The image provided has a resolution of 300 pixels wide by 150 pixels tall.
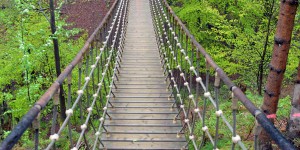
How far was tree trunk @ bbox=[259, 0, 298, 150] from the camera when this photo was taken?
3.37 metres

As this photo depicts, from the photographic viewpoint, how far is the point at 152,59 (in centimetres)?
559

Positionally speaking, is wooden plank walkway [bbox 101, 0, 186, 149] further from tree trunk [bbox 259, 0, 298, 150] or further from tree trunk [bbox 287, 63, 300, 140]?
tree trunk [bbox 287, 63, 300, 140]

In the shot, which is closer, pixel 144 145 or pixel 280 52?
pixel 144 145

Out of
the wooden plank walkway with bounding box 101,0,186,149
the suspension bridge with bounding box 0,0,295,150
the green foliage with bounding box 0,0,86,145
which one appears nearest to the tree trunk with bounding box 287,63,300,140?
the suspension bridge with bounding box 0,0,295,150

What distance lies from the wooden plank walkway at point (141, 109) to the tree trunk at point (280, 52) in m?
1.23

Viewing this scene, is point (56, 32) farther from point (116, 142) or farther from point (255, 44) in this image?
point (116, 142)

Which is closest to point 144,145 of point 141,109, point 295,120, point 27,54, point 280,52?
point 141,109

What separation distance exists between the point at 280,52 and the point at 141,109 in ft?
6.20

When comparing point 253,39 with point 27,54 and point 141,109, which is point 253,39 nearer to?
point 141,109

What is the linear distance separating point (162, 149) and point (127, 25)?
561 cm

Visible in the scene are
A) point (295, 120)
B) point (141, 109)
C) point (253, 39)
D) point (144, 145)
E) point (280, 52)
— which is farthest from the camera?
point (253, 39)

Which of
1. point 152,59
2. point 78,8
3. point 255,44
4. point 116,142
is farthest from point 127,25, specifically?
point 78,8

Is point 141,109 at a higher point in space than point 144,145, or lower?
higher

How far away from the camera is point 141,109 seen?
384 centimetres
